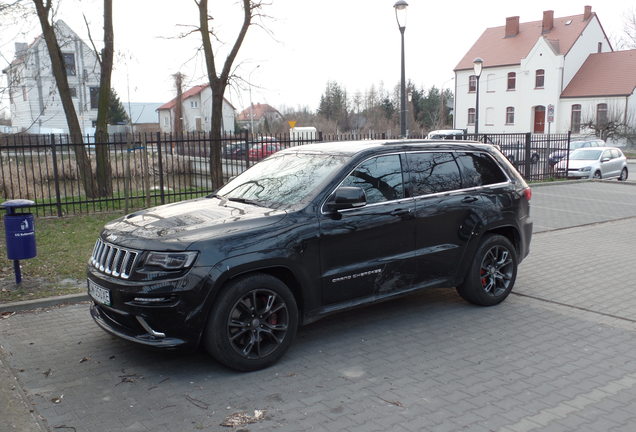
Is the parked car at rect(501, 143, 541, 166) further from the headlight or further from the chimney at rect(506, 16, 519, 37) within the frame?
the chimney at rect(506, 16, 519, 37)

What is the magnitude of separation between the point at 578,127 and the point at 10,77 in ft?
153

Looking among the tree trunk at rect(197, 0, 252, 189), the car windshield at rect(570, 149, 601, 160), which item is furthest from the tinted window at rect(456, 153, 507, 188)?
the car windshield at rect(570, 149, 601, 160)

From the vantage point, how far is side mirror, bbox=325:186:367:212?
4.86 metres

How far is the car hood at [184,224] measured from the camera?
175 inches

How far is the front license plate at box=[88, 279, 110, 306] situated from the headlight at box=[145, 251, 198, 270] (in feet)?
1.76

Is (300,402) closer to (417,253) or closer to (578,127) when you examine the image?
(417,253)

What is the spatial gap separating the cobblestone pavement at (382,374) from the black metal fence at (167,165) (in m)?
7.54

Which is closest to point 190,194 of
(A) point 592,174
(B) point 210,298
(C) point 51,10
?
(C) point 51,10

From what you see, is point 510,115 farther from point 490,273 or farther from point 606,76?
point 490,273

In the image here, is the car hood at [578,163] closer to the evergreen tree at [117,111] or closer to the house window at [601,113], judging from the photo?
the house window at [601,113]

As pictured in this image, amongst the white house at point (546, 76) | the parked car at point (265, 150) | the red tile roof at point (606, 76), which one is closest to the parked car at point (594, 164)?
the parked car at point (265, 150)

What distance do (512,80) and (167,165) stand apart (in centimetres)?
4883

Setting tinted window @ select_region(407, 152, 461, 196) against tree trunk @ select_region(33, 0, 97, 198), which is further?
tree trunk @ select_region(33, 0, 97, 198)

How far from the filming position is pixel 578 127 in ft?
165
